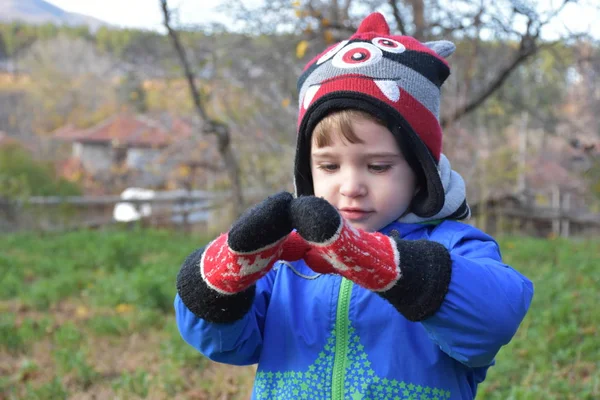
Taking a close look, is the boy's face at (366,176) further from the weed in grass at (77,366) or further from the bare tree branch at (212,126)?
the bare tree branch at (212,126)

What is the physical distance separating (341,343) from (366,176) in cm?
39

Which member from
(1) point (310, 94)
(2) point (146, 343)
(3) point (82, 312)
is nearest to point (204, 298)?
(1) point (310, 94)

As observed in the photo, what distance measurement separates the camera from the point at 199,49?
8.73m

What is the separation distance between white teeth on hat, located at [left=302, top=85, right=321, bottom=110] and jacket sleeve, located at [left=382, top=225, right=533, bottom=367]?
481 mm

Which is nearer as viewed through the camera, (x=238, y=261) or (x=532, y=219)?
(x=238, y=261)

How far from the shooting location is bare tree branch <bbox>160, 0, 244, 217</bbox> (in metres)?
6.66

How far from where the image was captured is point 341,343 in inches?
53.0

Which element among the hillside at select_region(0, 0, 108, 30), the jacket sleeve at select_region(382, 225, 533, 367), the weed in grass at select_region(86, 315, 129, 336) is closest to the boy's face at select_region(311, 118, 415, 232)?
the jacket sleeve at select_region(382, 225, 533, 367)

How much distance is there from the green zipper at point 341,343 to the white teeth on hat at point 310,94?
449mm

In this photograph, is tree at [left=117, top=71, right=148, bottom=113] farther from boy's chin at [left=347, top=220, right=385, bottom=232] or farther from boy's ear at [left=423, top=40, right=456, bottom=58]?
boy's chin at [left=347, top=220, right=385, bottom=232]

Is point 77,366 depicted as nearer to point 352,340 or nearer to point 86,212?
point 352,340

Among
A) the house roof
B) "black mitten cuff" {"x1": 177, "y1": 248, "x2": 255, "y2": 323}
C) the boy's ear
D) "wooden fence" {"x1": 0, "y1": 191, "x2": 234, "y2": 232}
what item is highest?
the boy's ear

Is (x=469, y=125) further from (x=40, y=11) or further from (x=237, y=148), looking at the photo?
(x=40, y=11)

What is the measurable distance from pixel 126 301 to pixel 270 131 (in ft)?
16.1
